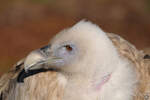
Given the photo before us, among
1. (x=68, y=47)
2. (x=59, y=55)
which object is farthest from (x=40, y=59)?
(x=68, y=47)

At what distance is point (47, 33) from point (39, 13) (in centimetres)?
104

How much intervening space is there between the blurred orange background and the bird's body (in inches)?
223

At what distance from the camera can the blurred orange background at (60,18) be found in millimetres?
10188

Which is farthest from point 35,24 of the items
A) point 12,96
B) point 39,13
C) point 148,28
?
point 12,96

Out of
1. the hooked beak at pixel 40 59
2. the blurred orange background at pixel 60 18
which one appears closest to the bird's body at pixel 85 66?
the hooked beak at pixel 40 59

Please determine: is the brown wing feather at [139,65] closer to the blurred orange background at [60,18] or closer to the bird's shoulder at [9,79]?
the bird's shoulder at [9,79]

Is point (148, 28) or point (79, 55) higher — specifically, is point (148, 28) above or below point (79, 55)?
above

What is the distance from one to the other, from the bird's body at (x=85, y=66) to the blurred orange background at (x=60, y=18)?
5652mm

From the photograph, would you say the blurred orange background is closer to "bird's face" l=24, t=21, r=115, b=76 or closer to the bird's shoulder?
the bird's shoulder

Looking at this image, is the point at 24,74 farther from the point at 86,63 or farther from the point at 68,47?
the point at 86,63

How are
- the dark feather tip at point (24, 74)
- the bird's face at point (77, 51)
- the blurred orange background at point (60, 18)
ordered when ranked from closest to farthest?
1. the bird's face at point (77, 51)
2. the dark feather tip at point (24, 74)
3. the blurred orange background at point (60, 18)

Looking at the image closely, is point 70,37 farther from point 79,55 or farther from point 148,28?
point 148,28

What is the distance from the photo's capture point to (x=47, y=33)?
33.9 ft

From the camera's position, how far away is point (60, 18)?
1098 centimetres
